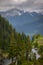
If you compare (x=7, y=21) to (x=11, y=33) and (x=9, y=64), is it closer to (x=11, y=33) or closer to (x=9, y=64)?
(x=11, y=33)

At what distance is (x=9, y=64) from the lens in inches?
181

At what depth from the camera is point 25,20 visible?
4691mm

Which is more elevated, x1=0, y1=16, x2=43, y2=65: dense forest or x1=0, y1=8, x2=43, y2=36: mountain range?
x1=0, y1=8, x2=43, y2=36: mountain range

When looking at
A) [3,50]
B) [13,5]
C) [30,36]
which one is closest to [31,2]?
[13,5]

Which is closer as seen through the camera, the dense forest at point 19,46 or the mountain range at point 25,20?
the dense forest at point 19,46

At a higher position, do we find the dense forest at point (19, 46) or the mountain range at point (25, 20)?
the mountain range at point (25, 20)

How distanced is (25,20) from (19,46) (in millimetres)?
592

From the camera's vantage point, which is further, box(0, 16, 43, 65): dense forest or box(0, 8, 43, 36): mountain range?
box(0, 8, 43, 36): mountain range

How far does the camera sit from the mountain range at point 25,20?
182 inches

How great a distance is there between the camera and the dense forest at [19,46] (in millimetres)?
4465

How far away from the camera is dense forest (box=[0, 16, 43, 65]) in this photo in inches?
176

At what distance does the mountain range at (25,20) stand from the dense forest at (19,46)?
9 centimetres

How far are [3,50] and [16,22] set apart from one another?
2.17ft

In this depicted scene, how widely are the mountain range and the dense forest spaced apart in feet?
0.30
